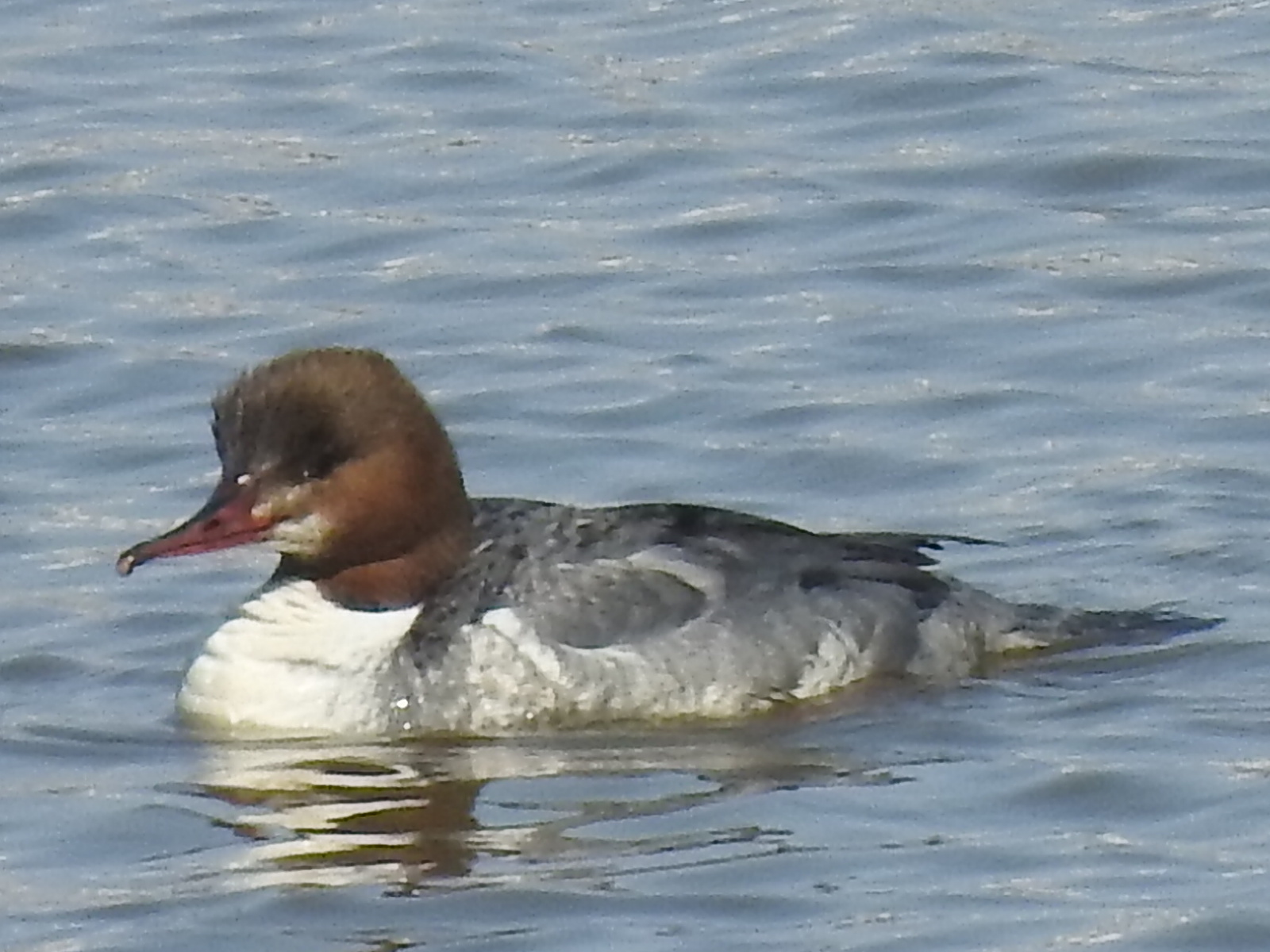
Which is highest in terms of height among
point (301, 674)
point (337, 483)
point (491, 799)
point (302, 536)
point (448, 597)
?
point (337, 483)

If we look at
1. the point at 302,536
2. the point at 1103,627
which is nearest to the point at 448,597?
the point at 302,536

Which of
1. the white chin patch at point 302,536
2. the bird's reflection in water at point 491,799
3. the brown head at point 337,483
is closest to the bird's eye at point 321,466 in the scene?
the brown head at point 337,483

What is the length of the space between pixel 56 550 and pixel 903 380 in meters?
2.95

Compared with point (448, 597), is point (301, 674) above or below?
below

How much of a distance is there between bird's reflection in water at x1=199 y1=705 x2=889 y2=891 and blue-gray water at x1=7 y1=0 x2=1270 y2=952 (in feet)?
0.06

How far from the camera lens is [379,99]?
52.6 ft

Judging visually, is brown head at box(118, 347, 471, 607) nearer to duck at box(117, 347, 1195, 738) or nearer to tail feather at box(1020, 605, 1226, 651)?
duck at box(117, 347, 1195, 738)

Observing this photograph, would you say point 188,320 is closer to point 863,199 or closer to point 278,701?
point 863,199

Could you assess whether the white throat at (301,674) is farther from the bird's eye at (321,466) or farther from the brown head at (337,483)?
the bird's eye at (321,466)

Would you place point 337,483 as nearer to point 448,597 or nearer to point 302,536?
point 302,536

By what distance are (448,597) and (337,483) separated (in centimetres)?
44

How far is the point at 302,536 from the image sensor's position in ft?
33.7

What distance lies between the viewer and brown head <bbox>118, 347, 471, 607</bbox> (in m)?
10.1

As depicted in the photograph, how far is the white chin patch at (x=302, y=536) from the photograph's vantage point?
1020cm
